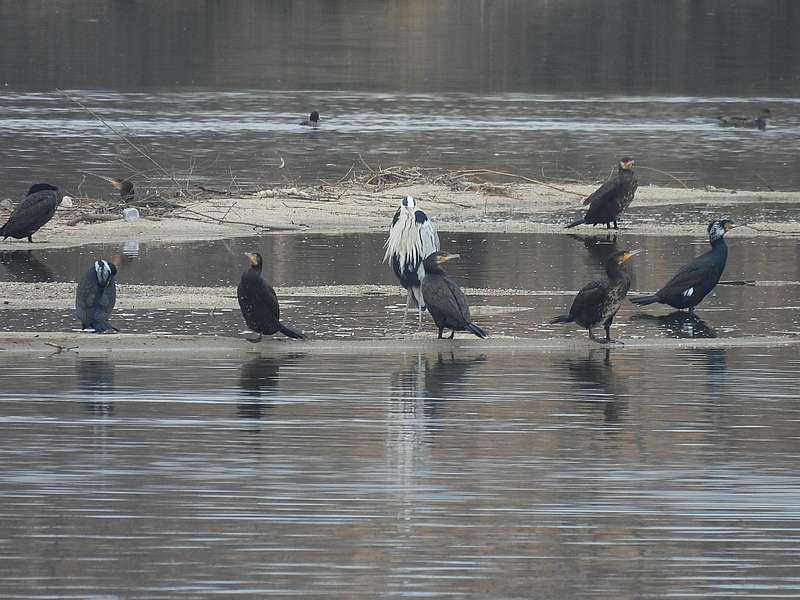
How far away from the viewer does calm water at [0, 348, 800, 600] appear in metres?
7.97

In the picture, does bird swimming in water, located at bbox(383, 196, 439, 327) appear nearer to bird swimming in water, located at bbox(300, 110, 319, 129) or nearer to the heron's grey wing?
the heron's grey wing

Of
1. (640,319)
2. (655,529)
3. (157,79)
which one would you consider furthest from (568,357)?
(157,79)

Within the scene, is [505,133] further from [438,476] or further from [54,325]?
[438,476]

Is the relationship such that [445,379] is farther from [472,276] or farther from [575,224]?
[575,224]

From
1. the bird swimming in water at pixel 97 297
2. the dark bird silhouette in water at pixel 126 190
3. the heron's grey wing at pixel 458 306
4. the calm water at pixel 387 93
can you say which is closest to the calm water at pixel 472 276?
the bird swimming in water at pixel 97 297

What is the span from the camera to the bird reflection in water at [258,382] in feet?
36.9

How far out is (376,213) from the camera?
833 inches

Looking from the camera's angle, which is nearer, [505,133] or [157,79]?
[505,133]

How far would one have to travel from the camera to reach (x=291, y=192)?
2252 cm

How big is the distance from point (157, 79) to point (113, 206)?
26582mm

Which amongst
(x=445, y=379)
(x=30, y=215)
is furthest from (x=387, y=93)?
(x=445, y=379)

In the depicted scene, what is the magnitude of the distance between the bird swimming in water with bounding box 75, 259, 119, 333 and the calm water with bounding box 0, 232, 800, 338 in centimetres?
40

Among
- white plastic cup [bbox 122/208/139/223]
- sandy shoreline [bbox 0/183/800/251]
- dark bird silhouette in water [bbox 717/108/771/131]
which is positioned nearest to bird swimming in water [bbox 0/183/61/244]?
sandy shoreline [bbox 0/183/800/251]

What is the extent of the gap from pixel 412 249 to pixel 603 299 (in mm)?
2103
